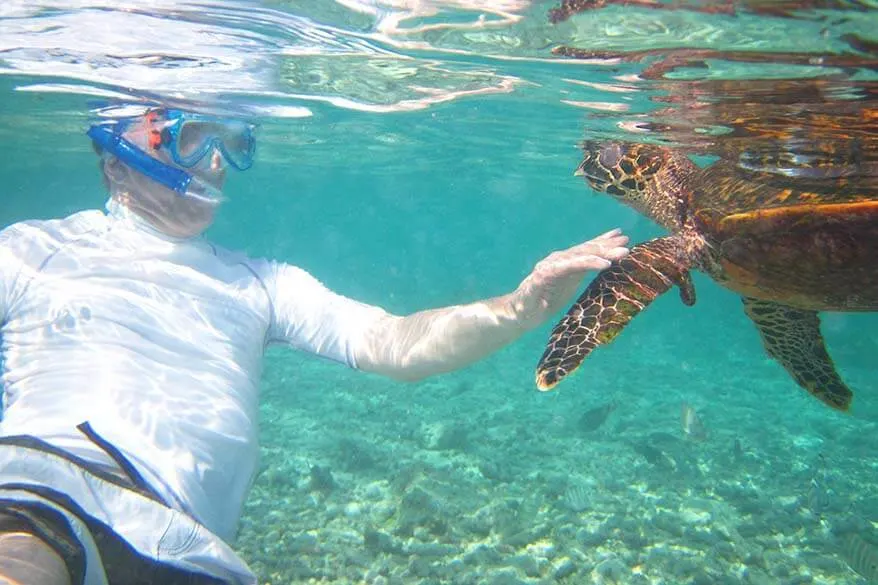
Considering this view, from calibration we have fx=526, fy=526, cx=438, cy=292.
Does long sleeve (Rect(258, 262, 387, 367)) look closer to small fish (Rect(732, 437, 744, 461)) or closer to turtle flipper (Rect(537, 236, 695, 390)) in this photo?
turtle flipper (Rect(537, 236, 695, 390))

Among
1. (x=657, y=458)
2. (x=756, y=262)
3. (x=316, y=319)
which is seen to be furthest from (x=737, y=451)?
(x=316, y=319)

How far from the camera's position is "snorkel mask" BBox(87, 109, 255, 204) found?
Answer: 3.98 metres

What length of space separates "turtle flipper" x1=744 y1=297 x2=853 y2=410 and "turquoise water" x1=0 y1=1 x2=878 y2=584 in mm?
2468

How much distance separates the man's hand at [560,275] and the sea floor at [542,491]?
13.6 feet

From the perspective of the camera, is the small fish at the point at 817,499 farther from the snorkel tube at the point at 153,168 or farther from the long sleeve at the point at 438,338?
the snorkel tube at the point at 153,168

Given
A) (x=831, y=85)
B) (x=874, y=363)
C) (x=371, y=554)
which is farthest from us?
(x=874, y=363)

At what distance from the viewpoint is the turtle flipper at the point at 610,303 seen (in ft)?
10.2

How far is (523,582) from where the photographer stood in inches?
235

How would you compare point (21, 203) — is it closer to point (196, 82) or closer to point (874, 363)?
point (196, 82)

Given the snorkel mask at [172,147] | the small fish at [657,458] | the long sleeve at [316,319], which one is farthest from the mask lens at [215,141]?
the small fish at [657,458]

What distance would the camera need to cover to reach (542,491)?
8.12m

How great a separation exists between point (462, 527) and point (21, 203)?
84.1m

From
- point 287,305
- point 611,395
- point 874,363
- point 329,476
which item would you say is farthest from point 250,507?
point 874,363

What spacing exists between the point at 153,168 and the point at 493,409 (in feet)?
32.5
